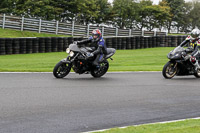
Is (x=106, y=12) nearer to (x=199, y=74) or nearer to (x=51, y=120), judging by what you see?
(x=199, y=74)

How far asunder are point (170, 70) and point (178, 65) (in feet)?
1.08

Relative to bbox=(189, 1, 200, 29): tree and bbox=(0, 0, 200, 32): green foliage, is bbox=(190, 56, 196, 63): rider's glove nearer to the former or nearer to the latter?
bbox=(0, 0, 200, 32): green foliage

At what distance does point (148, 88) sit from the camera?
10.0m

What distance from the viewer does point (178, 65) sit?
1238 centimetres

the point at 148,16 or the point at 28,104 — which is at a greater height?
the point at 148,16

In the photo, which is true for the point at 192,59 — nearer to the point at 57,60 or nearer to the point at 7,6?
the point at 57,60

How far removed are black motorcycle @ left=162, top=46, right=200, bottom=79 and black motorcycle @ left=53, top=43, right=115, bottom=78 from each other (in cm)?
198

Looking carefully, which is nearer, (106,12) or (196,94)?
(196,94)

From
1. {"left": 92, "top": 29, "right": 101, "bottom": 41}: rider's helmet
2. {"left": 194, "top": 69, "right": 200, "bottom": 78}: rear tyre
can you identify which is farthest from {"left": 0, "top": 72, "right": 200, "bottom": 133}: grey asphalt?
{"left": 92, "top": 29, "right": 101, "bottom": 41}: rider's helmet

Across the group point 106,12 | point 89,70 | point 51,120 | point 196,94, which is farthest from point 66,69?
point 106,12

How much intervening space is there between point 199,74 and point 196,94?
151 inches

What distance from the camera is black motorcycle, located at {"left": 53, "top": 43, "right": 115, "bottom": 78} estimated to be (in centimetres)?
1156

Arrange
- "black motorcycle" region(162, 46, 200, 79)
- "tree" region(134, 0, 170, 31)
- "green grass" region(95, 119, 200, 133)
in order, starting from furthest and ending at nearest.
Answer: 1. "tree" region(134, 0, 170, 31)
2. "black motorcycle" region(162, 46, 200, 79)
3. "green grass" region(95, 119, 200, 133)

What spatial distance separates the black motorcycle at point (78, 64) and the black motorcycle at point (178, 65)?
1981mm
